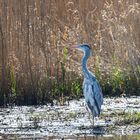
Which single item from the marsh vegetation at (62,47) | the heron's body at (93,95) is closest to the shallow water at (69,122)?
the heron's body at (93,95)

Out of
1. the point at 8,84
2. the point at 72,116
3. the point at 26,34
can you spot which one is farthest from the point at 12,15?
the point at 72,116

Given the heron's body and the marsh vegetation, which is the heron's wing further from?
the marsh vegetation

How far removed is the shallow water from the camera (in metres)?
8.91

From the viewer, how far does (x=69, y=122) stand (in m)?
9.79

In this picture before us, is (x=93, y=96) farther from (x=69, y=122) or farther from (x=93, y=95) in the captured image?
(x=69, y=122)

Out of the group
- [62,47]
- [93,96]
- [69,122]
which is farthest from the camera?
[62,47]

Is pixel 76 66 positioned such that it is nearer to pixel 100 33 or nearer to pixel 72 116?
pixel 100 33

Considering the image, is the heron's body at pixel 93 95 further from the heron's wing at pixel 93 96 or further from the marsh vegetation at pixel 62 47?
the marsh vegetation at pixel 62 47

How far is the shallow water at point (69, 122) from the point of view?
29.2ft

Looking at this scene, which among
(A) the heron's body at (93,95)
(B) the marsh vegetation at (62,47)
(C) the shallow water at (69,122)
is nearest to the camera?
(C) the shallow water at (69,122)

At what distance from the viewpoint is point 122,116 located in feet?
33.0

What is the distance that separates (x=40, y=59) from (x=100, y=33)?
164 cm

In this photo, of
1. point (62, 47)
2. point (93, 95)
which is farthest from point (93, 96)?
point (62, 47)

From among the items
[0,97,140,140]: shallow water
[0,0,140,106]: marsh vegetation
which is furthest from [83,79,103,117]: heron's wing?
A: [0,0,140,106]: marsh vegetation
